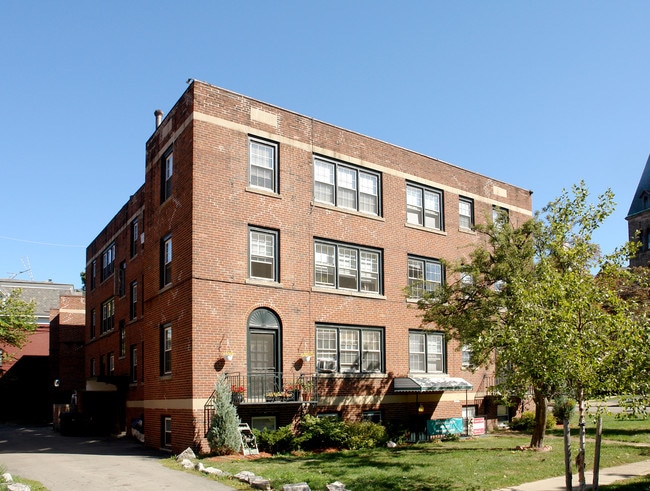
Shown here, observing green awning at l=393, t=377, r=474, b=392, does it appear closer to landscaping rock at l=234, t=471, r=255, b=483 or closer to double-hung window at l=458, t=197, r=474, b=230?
double-hung window at l=458, t=197, r=474, b=230

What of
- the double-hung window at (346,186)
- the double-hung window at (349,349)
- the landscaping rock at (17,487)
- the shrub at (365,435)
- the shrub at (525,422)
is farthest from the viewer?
the shrub at (525,422)

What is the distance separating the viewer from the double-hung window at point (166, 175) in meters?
23.7

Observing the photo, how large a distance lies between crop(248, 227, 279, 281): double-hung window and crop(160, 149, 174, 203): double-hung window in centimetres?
368

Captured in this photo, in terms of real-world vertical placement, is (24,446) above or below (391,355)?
below

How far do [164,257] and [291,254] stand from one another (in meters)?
4.53

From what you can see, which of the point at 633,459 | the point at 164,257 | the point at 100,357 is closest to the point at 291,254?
the point at 164,257

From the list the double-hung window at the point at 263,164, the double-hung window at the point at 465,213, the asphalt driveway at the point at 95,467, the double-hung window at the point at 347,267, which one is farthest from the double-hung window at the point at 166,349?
the double-hung window at the point at 465,213

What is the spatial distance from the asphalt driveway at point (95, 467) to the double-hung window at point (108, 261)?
1120 centimetres

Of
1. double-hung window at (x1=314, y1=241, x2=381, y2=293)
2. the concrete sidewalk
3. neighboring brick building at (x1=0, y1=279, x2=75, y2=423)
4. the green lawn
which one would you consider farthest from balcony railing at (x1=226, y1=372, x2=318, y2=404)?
neighboring brick building at (x1=0, y1=279, x2=75, y2=423)

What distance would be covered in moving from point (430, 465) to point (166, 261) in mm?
11349

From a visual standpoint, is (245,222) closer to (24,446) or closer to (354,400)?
(354,400)

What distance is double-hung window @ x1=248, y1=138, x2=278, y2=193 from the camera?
22656mm

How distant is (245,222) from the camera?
21953 millimetres

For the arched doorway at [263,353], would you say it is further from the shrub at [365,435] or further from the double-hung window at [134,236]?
the double-hung window at [134,236]
